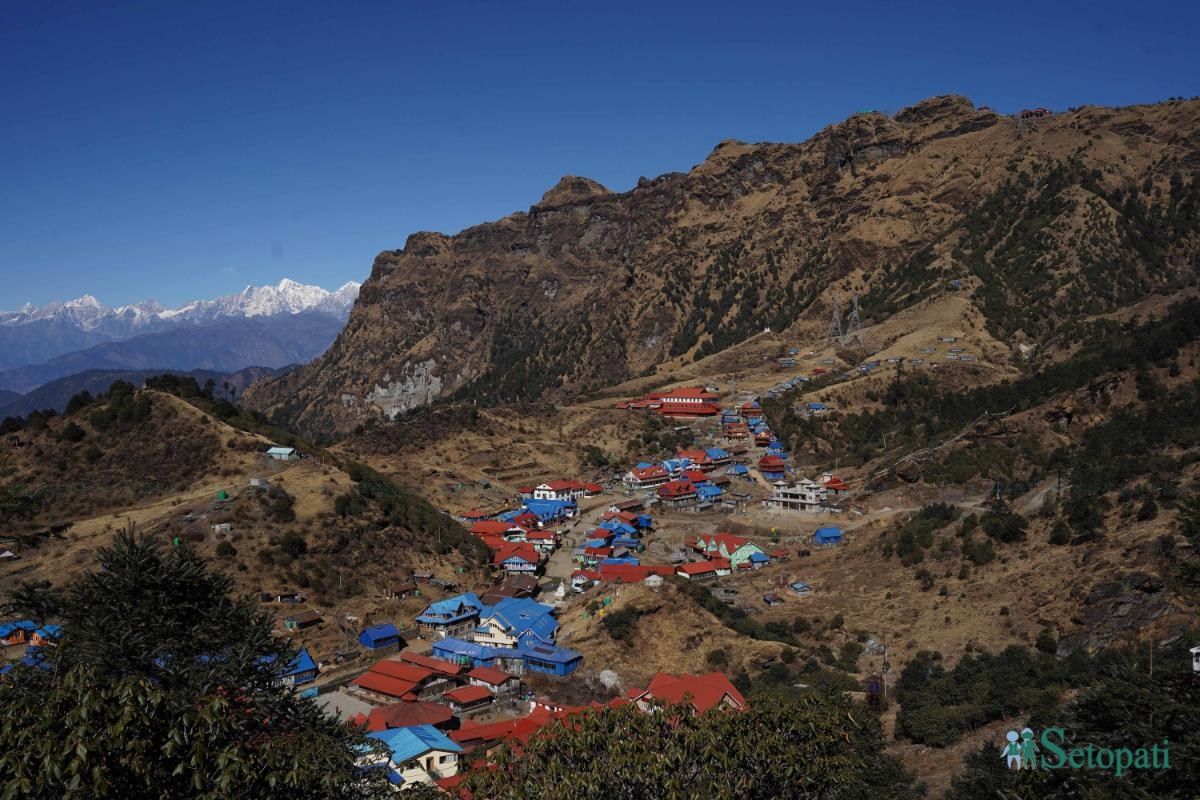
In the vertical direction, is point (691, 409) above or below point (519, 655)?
above

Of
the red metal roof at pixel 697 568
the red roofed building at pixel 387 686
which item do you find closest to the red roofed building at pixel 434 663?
the red roofed building at pixel 387 686

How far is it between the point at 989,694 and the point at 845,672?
8635 mm

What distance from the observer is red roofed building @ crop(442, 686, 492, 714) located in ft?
118

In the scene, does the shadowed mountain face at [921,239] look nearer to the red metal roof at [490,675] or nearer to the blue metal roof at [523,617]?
the blue metal roof at [523,617]

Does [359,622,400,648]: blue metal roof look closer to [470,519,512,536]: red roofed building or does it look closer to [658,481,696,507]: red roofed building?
[470,519,512,536]: red roofed building

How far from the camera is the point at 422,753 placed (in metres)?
27.9

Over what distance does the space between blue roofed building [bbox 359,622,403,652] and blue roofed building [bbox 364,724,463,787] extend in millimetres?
→ 14627

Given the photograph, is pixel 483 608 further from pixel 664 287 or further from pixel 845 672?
pixel 664 287

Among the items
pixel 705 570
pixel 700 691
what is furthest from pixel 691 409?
pixel 700 691

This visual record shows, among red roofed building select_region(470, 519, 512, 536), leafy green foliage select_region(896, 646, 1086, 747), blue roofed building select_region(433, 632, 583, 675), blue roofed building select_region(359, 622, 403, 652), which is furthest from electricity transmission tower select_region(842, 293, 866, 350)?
blue roofed building select_region(359, 622, 403, 652)

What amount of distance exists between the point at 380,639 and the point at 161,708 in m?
36.9

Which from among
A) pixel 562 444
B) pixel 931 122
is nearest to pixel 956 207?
pixel 931 122

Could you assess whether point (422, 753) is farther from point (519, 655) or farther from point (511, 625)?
point (511, 625)

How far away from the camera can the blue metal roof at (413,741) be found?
27.8m
